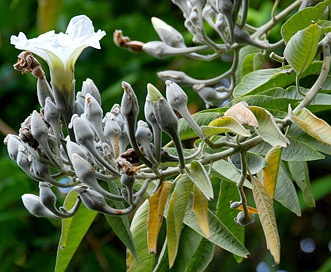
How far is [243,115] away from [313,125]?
0.29ft

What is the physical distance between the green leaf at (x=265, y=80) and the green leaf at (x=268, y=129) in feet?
0.61

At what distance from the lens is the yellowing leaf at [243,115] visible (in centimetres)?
86

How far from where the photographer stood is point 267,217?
918mm

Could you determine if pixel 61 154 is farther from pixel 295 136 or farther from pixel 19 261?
pixel 19 261

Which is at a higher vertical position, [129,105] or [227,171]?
[129,105]

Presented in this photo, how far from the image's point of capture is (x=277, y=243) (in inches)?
35.1

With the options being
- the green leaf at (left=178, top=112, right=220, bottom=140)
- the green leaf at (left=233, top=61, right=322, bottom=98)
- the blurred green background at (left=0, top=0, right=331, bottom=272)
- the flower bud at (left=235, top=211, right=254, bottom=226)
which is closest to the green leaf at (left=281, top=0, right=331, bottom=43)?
the green leaf at (left=233, top=61, right=322, bottom=98)

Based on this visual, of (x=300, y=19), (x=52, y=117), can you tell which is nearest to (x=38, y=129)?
(x=52, y=117)

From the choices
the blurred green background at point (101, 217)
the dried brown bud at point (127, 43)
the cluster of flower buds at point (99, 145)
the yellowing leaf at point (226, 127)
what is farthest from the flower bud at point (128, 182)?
the blurred green background at point (101, 217)

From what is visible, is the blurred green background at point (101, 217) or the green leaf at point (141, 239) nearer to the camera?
the green leaf at point (141, 239)

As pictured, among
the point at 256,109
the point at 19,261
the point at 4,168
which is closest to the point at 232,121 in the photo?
the point at 256,109

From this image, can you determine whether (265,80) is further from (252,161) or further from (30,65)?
(30,65)

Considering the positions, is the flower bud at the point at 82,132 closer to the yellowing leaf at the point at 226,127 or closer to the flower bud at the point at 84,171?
the flower bud at the point at 84,171

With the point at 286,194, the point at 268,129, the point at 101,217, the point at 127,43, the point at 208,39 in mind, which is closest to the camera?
the point at 268,129
